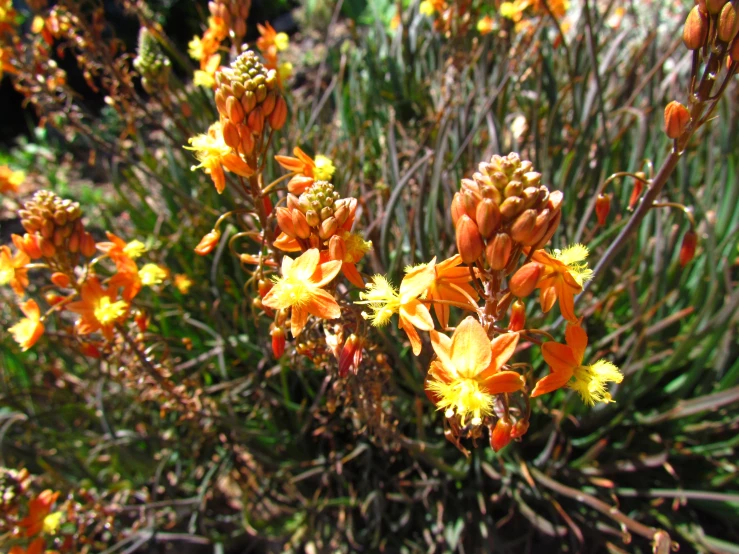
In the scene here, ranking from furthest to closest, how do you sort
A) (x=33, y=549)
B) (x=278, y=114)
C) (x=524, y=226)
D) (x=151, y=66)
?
(x=151, y=66) → (x=33, y=549) → (x=278, y=114) → (x=524, y=226)

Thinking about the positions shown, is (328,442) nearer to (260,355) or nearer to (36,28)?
(260,355)

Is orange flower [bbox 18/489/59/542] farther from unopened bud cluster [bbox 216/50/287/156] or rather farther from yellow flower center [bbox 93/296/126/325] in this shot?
unopened bud cluster [bbox 216/50/287/156]

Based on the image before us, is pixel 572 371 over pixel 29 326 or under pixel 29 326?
under

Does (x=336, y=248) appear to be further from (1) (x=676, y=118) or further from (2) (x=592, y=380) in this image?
(1) (x=676, y=118)

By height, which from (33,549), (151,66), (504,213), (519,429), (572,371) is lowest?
(33,549)

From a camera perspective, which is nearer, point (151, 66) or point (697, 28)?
point (697, 28)

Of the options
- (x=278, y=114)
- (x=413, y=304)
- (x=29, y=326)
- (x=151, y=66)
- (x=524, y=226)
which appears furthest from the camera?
(x=151, y=66)

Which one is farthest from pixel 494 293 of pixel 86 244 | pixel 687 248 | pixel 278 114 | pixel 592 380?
Result: pixel 86 244

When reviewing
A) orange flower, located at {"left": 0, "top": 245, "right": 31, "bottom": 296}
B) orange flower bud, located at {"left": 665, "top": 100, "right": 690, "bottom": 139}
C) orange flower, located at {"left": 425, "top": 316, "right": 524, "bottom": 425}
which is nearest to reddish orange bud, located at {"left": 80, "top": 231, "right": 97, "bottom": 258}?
orange flower, located at {"left": 0, "top": 245, "right": 31, "bottom": 296}
